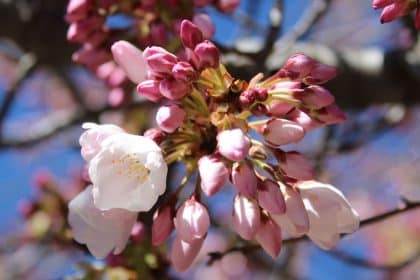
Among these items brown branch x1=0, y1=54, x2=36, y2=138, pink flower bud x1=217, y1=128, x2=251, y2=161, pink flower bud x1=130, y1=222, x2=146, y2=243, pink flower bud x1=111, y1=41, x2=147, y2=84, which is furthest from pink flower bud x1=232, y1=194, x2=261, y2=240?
brown branch x1=0, y1=54, x2=36, y2=138

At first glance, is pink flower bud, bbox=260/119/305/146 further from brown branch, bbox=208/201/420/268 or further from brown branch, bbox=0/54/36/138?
brown branch, bbox=0/54/36/138

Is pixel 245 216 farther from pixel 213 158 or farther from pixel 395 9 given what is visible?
pixel 395 9

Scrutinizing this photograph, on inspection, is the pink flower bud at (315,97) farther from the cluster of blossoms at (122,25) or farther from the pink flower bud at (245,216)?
the cluster of blossoms at (122,25)

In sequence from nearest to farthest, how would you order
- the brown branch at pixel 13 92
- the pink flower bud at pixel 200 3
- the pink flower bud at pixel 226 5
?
the pink flower bud at pixel 200 3 < the pink flower bud at pixel 226 5 < the brown branch at pixel 13 92

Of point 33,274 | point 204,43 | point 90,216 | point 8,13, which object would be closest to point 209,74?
point 204,43

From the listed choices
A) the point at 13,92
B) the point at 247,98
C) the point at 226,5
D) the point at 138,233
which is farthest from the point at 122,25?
the point at 13,92

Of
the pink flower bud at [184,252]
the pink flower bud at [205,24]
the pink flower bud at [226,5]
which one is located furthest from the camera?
the pink flower bud at [226,5]

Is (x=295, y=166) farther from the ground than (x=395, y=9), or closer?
closer

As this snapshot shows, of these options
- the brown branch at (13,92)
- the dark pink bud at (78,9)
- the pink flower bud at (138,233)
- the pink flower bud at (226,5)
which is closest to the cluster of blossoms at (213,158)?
the pink flower bud at (138,233)
